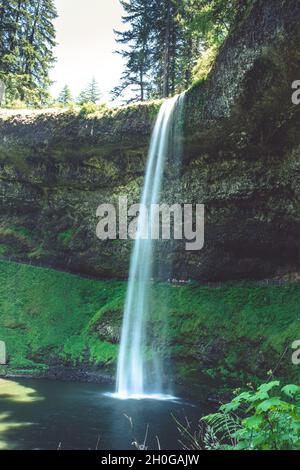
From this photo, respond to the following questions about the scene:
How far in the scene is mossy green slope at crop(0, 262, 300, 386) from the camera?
14875 millimetres

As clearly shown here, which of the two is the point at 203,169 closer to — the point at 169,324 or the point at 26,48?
the point at 169,324

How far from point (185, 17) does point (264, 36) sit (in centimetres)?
1494

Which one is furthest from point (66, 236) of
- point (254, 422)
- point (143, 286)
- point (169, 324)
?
point (254, 422)

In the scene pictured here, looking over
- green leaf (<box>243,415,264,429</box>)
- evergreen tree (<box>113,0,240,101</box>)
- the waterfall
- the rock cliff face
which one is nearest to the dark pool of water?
the waterfall

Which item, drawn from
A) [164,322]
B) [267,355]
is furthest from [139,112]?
[267,355]

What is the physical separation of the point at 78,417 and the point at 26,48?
2630 centimetres

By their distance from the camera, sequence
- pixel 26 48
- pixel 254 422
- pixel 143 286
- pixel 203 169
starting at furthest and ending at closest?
pixel 26 48 → pixel 143 286 → pixel 203 169 → pixel 254 422

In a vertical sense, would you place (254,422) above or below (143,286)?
above

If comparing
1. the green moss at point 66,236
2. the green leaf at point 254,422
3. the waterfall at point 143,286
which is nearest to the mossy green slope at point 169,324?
the waterfall at point 143,286

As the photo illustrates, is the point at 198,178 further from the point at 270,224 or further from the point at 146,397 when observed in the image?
the point at 146,397

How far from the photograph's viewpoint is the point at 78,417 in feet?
38.2

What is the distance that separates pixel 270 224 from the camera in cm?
1730

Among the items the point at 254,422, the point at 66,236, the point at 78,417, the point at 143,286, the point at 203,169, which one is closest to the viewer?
the point at 254,422

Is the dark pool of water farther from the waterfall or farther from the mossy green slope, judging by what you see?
the mossy green slope
